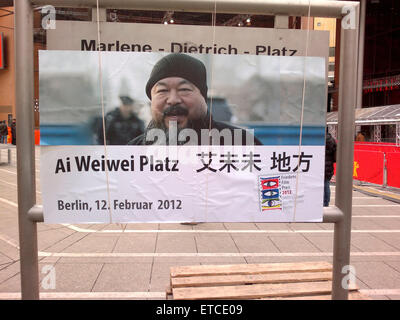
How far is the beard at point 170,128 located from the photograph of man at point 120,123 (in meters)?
0.07

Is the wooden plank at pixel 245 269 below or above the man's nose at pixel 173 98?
below

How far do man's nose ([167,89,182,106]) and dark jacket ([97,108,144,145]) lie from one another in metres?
0.21

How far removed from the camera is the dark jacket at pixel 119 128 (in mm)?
2104

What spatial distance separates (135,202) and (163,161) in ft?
0.98

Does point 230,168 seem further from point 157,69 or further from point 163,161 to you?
point 157,69

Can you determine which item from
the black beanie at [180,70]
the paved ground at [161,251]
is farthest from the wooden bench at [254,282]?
the black beanie at [180,70]

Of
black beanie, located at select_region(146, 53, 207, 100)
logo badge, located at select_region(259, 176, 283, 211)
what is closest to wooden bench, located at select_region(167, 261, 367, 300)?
logo badge, located at select_region(259, 176, 283, 211)

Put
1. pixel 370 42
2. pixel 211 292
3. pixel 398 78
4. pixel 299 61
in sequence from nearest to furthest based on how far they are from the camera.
A: pixel 299 61
pixel 211 292
pixel 398 78
pixel 370 42

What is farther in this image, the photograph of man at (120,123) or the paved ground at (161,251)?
the paved ground at (161,251)

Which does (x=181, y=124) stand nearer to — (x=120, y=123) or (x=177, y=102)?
(x=177, y=102)

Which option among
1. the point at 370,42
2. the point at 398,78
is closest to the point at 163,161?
the point at 398,78

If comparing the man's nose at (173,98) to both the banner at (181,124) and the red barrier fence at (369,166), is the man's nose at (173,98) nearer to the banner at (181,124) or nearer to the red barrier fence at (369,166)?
the banner at (181,124)

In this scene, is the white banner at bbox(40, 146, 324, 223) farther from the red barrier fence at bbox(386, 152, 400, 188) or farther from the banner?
the red barrier fence at bbox(386, 152, 400, 188)
